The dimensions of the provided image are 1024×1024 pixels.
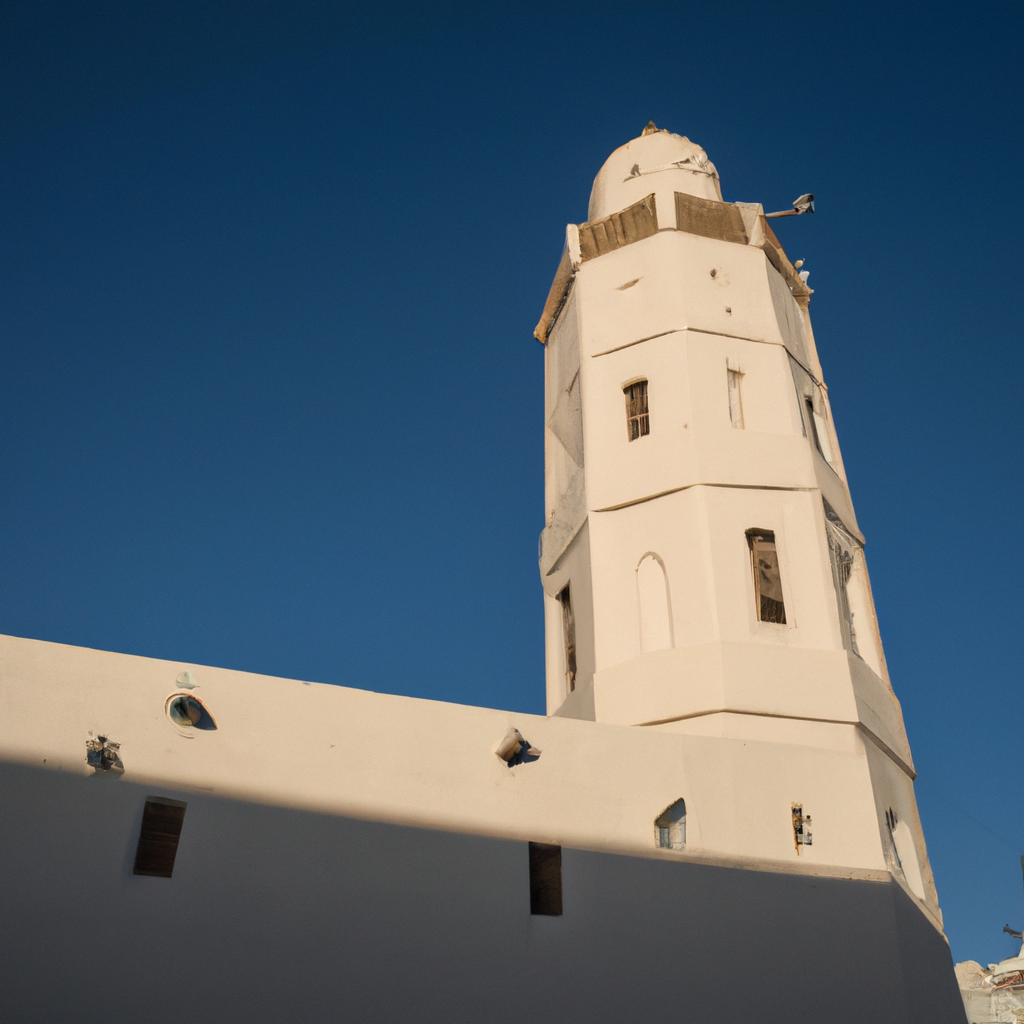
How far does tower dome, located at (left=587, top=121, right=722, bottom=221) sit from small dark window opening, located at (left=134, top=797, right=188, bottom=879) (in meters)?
13.4

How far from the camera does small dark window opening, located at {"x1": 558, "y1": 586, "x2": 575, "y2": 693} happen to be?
1548 cm

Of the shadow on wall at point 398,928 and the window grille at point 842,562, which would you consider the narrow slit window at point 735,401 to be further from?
the shadow on wall at point 398,928

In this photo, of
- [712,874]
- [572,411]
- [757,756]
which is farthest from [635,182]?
[712,874]

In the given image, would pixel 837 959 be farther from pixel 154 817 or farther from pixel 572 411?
pixel 572 411

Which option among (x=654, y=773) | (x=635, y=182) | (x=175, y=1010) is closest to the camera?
(x=175, y=1010)

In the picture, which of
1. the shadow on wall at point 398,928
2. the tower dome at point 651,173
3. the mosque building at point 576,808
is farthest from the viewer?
the tower dome at point 651,173

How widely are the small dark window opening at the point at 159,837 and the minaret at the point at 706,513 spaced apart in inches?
215

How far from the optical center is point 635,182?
1933 centimetres

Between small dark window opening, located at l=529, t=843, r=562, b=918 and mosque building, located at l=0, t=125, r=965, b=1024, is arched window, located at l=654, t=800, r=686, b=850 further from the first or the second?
small dark window opening, located at l=529, t=843, r=562, b=918

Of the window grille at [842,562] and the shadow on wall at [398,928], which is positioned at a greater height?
the window grille at [842,562]

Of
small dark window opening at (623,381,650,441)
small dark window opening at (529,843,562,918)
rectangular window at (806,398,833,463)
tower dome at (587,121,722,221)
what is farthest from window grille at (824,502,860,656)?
tower dome at (587,121,722,221)

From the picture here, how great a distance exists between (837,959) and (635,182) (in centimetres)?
1369

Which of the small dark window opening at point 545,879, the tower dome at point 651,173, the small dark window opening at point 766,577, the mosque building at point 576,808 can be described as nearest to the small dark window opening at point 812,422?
the mosque building at point 576,808

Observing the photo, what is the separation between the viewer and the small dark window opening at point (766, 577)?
45.6ft
